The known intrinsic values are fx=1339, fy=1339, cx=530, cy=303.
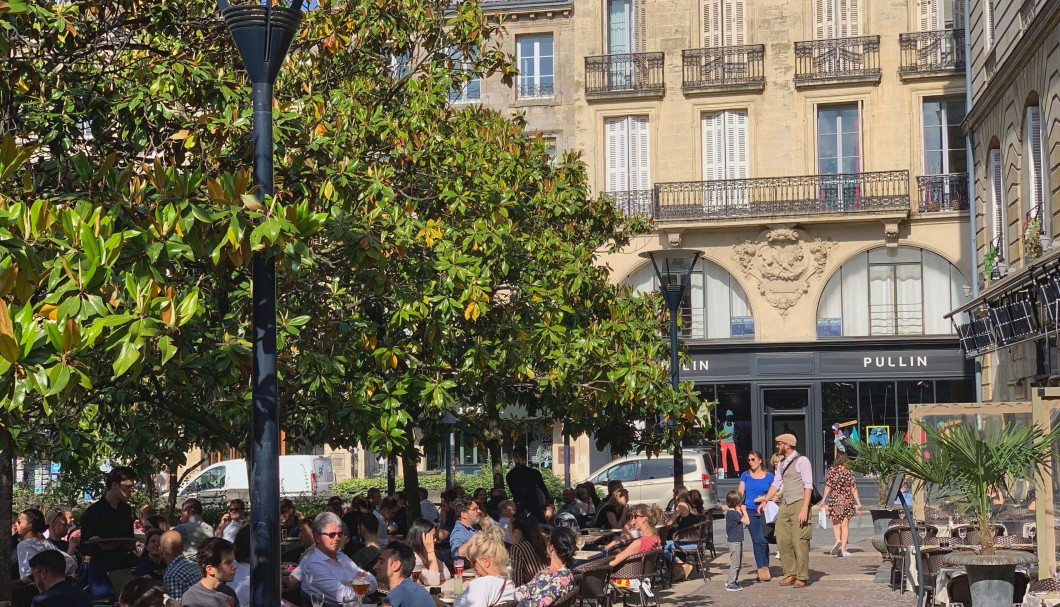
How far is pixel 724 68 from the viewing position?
34.2m

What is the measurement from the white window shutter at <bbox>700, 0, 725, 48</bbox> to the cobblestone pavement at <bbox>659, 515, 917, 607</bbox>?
17.3 meters

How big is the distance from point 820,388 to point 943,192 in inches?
222

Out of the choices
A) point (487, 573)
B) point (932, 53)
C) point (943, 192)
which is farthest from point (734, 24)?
point (487, 573)

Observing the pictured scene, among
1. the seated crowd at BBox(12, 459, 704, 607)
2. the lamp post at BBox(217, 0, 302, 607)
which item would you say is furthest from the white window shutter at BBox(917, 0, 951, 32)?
the lamp post at BBox(217, 0, 302, 607)

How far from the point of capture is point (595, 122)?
3494cm

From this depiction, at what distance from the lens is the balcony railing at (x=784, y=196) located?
3281 centimetres

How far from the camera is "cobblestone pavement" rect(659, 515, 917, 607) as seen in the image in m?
14.7

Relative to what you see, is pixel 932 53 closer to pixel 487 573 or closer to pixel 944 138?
pixel 944 138

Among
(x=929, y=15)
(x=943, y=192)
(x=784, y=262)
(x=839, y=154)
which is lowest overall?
(x=784, y=262)

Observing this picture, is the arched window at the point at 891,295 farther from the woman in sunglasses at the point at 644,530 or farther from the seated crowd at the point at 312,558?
the woman in sunglasses at the point at 644,530

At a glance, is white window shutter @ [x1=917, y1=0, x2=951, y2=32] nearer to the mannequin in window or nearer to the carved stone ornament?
the carved stone ornament

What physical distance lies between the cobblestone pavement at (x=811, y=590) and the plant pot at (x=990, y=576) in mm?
3619

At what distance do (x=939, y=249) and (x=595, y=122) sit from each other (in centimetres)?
924

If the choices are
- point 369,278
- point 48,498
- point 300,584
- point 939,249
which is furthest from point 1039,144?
point 48,498
